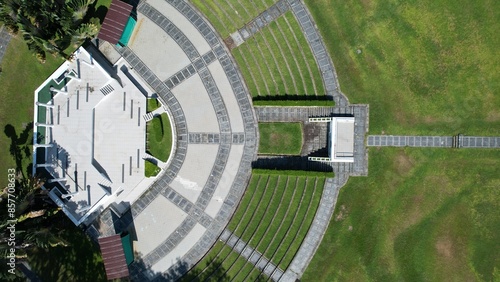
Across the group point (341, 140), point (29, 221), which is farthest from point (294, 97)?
point (29, 221)

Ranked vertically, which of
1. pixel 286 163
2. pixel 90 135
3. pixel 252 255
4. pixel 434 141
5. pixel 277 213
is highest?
pixel 434 141

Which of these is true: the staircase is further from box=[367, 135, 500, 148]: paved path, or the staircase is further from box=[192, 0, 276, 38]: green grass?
box=[367, 135, 500, 148]: paved path

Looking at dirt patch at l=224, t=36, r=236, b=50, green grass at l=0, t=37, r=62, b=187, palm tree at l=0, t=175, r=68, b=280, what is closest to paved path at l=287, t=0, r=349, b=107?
dirt patch at l=224, t=36, r=236, b=50

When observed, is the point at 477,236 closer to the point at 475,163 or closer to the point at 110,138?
the point at 475,163

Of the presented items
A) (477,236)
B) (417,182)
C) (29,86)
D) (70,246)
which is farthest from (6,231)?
(477,236)

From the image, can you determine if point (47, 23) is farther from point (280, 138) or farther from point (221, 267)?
point (221, 267)
